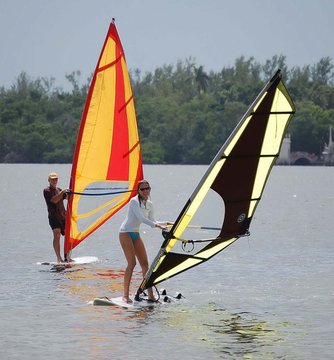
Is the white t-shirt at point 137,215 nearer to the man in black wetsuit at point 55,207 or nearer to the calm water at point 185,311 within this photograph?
the calm water at point 185,311

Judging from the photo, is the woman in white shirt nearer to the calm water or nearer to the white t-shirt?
the white t-shirt

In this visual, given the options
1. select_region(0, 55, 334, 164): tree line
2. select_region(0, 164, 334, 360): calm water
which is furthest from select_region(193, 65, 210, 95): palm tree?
select_region(0, 164, 334, 360): calm water

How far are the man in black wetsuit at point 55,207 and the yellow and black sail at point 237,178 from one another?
16.0 ft

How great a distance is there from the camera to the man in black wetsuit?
66.7 ft

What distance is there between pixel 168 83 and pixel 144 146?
77.9 feet

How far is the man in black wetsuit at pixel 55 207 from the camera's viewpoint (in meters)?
20.3

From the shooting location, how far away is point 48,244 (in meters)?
29.6

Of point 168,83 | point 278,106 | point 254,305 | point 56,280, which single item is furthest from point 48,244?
point 168,83

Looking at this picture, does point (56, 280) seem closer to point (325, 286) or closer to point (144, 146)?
point (325, 286)

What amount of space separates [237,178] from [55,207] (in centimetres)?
631

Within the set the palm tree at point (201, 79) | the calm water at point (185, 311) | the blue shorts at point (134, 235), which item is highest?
the palm tree at point (201, 79)

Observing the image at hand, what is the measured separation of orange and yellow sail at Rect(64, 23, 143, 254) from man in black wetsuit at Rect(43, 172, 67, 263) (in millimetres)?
392

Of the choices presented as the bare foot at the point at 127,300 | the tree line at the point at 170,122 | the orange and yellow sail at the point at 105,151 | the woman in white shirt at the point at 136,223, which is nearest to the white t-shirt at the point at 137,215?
the woman in white shirt at the point at 136,223

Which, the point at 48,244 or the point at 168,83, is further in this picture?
the point at 168,83
